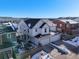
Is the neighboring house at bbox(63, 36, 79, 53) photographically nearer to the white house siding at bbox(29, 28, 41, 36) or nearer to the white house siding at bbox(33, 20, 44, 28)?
the white house siding at bbox(29, 28, 41, 36)

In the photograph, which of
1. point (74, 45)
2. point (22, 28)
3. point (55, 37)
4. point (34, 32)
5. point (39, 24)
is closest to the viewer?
point (74, 45)

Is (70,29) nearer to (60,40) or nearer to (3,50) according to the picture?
(60,40)

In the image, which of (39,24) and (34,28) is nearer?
(34,28)

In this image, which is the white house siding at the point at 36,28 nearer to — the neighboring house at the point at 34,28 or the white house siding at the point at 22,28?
the neighboring house at the point at 34,28

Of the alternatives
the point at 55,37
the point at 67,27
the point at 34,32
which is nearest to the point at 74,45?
the point at 55,37

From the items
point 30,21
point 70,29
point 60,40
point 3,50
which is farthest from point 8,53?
point 70,29

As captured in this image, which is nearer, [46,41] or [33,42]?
[46,41]

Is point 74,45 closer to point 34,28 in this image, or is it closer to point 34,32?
point 34,32

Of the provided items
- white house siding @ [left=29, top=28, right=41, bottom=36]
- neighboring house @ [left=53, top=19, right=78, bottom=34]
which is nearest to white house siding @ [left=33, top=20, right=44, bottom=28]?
white house siding @ [left=29, top=28, right=41, bottom=36]

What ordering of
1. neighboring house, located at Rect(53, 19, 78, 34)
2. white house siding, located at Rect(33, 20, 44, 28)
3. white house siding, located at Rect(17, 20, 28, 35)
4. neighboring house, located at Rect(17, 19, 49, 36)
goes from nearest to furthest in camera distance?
neighboring house, located at Rect(17, 19, 49, 36)
white house siding, located at Rect(33, 20, 44, 28)
white house siding, located at Rect(17, 20, 28, 35)
neighboring house, located at Rect(53, 19, 78, 34)

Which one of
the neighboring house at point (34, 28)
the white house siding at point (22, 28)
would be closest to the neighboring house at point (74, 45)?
the neighboring house at point (34, 28)

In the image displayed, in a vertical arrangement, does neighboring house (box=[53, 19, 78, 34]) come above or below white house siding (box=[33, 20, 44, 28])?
below
